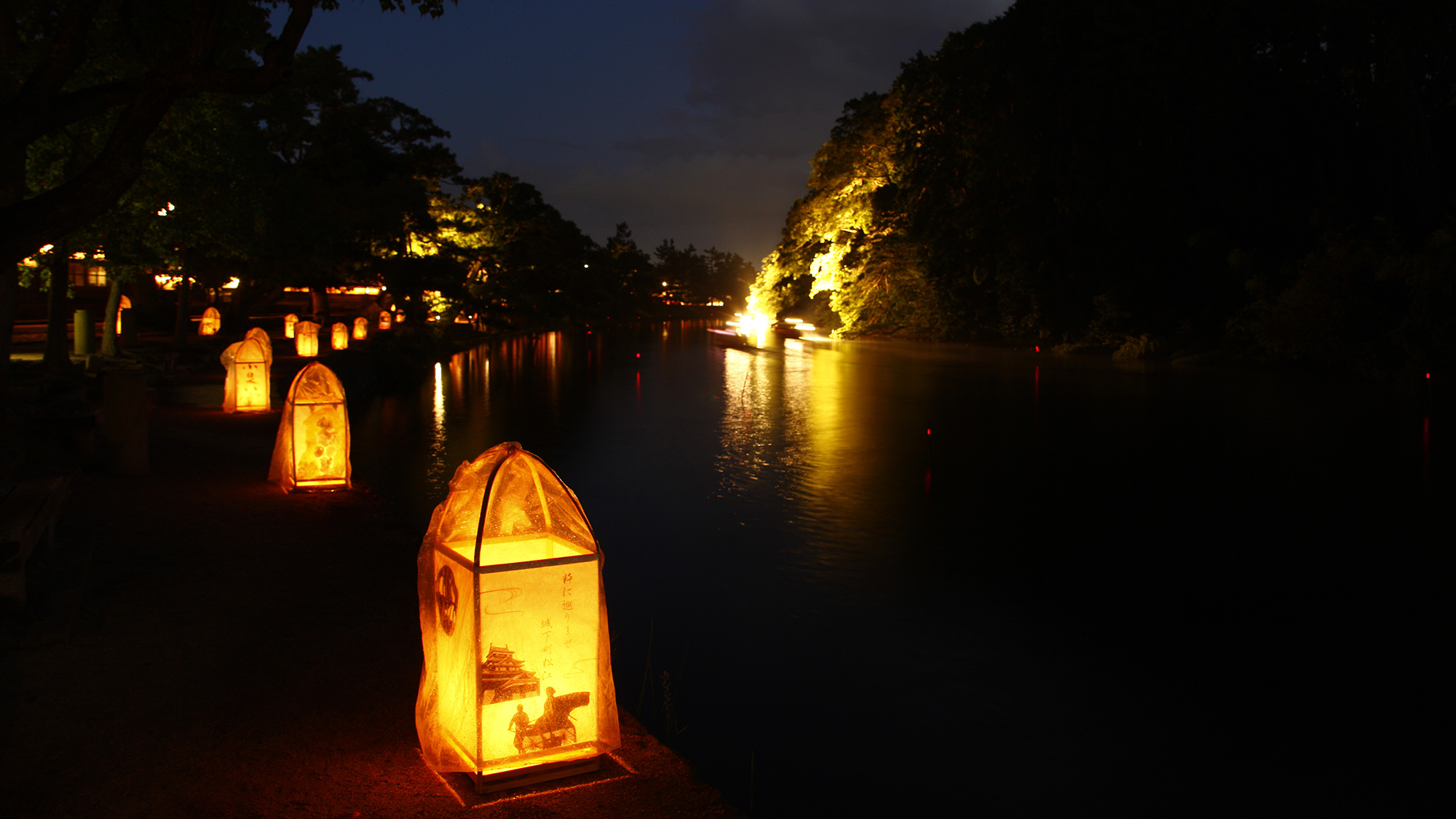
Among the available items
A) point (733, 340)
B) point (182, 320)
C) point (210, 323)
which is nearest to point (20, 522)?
point (182, 320)

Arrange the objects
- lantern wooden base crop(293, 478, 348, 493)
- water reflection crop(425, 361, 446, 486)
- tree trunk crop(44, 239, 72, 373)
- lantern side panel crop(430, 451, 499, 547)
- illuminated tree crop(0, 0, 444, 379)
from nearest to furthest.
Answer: lantern side panel crop(430, 451, 499, 547), illuminated tree crop(0, 0, 444, 379), lantern wooden base crop(293, 478, 348, 493), water reflection crop(425, 361, 446, 486), tree trunk crop(44, 239, 72, 373)

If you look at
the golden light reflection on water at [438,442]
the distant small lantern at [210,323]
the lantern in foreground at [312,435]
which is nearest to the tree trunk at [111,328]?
the golden light reflection on water at [438,442]

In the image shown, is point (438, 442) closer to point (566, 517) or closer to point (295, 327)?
point (566, 517)

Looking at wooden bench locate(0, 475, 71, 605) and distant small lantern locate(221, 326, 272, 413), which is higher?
distant small lantern locate(221, 326, 272, 413)

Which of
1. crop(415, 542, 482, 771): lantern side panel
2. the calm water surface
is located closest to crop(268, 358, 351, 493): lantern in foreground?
the calm water surface

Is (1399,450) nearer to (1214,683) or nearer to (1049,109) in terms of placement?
(1214,683)

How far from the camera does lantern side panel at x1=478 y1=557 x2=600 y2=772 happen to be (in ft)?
13.0

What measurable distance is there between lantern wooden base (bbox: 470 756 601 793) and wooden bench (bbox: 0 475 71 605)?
3168mm

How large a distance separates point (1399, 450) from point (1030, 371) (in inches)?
593

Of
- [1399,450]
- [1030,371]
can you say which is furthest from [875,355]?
[1399,450]

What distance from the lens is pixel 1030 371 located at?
29.3m

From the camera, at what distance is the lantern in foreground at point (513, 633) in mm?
3975

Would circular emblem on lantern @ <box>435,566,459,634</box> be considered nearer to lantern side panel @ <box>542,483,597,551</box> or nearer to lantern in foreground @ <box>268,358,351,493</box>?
lantern side panel @ <box>542,483,597,551</box>

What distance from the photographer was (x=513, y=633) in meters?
4.00
